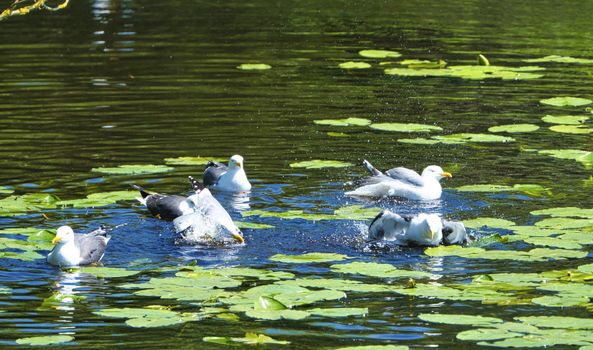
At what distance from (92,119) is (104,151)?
1800mm

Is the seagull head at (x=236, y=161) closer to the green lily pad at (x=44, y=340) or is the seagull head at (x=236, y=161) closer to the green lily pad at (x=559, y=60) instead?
the green lily pad at (x=44, y=340)

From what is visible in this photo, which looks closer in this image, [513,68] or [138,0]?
[513,68]

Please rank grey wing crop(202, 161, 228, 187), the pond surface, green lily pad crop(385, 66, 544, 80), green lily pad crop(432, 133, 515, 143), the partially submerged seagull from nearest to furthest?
the pond surface < the partially submerged seagull < grey wing crop(202, 161, 228, 187) < green lily pad crop(432, 133, 515, 143) < green lily pad crop(385, 66, 544, 80)

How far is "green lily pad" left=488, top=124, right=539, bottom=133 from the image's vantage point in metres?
14.4

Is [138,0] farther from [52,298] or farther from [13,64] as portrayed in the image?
[52,298]

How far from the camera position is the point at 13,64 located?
19.7 m

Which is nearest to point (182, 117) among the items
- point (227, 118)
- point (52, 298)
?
point (227, 118)

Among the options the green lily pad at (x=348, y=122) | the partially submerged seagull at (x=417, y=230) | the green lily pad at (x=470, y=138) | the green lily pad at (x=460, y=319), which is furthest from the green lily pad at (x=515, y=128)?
the green lily pad at (x=460, y=319)

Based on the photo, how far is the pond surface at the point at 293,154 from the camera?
856 centimetres

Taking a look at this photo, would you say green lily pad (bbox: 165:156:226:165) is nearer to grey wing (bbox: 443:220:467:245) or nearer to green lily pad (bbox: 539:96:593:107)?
grey wing (bbox: 443:220:467:245)

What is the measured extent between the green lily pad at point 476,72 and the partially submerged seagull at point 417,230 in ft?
25.5

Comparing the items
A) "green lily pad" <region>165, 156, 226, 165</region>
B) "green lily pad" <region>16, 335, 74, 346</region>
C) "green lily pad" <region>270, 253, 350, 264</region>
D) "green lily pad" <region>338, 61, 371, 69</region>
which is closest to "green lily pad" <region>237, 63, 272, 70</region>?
"green lily pad" <region>338, 61, 371, 69</region>

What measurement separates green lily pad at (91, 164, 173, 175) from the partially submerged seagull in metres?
3.13

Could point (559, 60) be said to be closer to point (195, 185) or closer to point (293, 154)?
point (293, 154)
